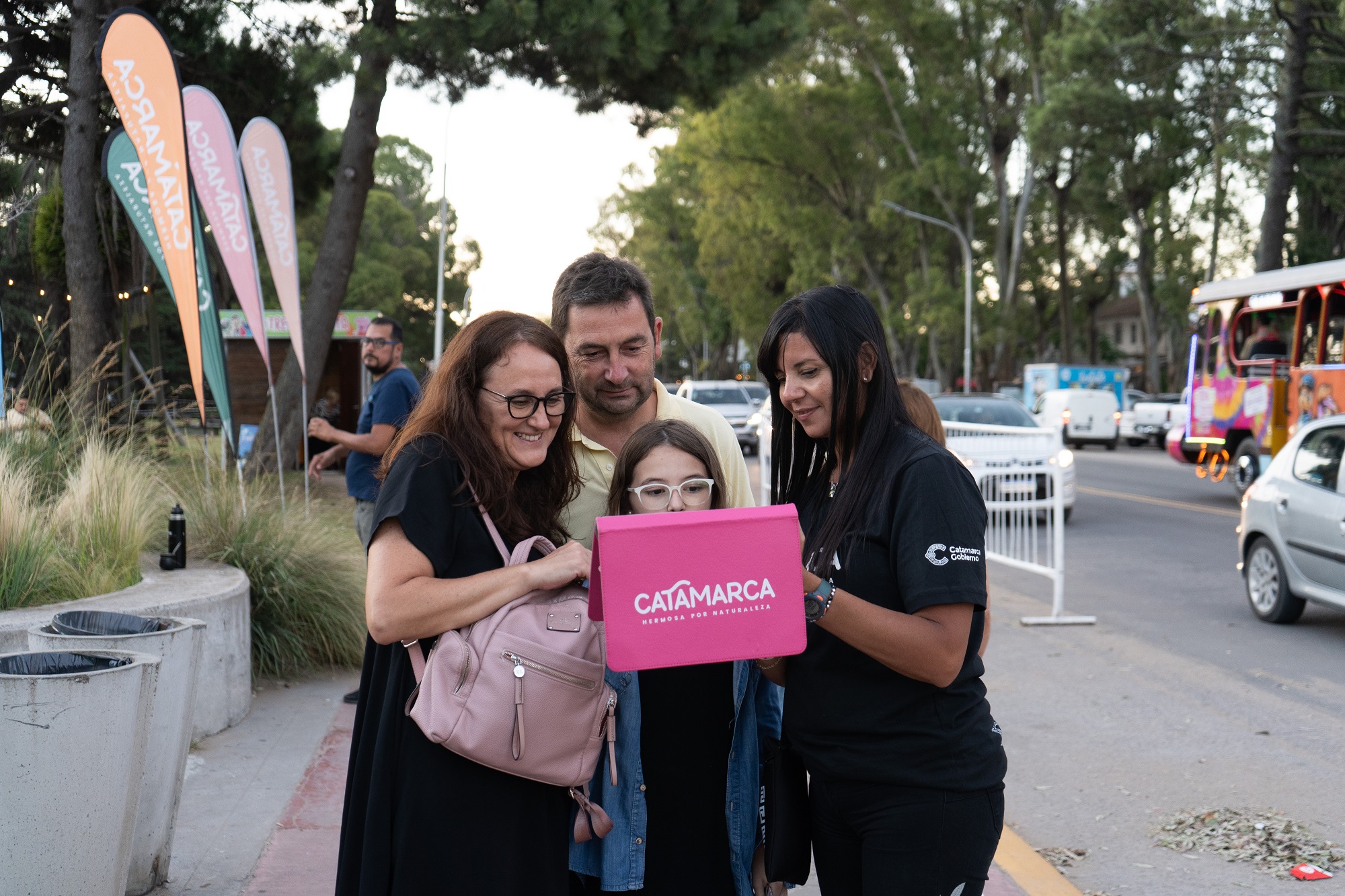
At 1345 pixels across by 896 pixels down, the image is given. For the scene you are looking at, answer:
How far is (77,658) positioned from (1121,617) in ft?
26.4

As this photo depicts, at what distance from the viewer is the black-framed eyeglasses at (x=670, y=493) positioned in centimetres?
252

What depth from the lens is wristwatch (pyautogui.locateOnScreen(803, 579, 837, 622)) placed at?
218 centimetres

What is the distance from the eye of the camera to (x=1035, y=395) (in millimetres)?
39000

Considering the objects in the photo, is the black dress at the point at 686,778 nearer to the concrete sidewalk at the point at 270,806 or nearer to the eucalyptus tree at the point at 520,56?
the concrete sidewalk at the point at 270,806

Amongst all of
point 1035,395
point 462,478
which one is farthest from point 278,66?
point 1035,395

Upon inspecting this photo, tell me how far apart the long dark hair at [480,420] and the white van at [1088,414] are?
3110 centimetres


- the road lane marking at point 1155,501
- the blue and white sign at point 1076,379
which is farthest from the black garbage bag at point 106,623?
the blue and white sign at point 1076,379

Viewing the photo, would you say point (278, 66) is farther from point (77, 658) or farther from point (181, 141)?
point (77, 658)

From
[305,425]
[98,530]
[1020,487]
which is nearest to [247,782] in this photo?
[98,530]

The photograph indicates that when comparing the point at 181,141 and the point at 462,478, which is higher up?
the point at 181,141

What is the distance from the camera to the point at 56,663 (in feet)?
11.1

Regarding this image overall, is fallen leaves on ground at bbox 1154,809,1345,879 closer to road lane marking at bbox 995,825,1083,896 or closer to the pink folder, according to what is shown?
road lane marking at bbox 995,825,1083,896

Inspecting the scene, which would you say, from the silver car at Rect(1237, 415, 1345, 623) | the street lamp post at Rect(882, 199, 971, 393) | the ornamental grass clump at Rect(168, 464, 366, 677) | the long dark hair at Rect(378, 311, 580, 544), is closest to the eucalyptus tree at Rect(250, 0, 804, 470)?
the ornamental grass clump at Rect(168, 464, 366, 677)

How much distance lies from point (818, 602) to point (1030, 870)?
289 cm
